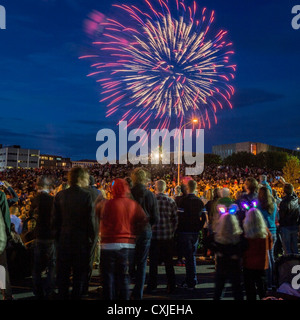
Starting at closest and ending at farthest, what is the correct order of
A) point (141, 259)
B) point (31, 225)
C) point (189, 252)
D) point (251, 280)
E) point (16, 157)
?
point (251, 280) < point (141, 259) < point (189, 252) < point (31, 225) < point (16, 157)

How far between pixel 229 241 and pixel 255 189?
8.67 ft

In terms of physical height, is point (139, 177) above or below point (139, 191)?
above

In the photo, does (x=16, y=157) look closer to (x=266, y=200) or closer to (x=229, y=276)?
(x=266, y=200)

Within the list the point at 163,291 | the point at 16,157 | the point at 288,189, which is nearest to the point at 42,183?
the point at 163,291

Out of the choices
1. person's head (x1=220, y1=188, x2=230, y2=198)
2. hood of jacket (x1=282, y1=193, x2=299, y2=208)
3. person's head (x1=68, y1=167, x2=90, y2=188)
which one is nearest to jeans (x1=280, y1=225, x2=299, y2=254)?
hood of jacket (x1=282, y1=193, x2=299, y2=208)

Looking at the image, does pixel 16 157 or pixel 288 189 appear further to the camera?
pixel 16 157

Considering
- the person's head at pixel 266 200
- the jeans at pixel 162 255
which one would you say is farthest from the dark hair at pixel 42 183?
the person's head at pixel 266 200

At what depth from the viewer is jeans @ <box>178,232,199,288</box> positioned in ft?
23.1

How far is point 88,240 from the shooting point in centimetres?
512

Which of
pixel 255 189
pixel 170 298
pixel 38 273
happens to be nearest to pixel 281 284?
pixel 170 298

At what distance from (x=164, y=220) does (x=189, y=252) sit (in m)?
0.84

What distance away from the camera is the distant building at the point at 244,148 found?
386 feet

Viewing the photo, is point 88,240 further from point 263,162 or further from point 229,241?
point 263,162

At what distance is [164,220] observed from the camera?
22.2 feet
